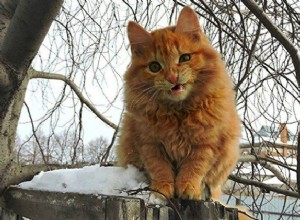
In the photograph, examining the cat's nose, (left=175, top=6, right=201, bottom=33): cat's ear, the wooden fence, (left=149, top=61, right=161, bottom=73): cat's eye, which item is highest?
(left=175, top=6, right=201, bottom=33): cat's ear

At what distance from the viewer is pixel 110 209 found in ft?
3.01

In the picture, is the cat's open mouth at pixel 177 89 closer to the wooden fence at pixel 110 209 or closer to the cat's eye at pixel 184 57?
the cat's eye at pixel 184 57

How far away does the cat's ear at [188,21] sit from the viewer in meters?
1.56

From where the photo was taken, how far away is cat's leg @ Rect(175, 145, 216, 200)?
1.30m

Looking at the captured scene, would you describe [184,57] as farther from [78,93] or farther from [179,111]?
[78,93]

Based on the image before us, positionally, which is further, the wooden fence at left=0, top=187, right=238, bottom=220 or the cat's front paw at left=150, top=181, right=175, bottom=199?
the cat's front paw at left=150, top=181, right=175, bottom=199

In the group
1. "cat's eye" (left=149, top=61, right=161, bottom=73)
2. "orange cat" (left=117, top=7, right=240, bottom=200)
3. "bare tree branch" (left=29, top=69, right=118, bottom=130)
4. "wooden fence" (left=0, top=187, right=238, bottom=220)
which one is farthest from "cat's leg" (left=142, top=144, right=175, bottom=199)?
"bare tree branch" (left=29, top=69, right=118, bottom=130)

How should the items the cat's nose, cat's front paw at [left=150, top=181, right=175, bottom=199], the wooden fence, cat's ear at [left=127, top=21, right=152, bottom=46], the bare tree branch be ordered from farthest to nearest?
the bare tree branch < cat's ear at [left=127, top=21, right=152, bottom=46] < the cat's nose < cat's front paw at [left=150, top=181, right=175, bottom=199] < the wooden fence

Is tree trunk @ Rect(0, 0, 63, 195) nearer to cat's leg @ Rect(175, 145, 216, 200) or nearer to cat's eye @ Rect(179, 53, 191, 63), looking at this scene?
cat's eye @ Rect(179, 53, 191, 63)

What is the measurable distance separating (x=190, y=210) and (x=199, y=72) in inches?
24.9

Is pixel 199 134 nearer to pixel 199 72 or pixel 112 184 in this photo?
pixel 199 72

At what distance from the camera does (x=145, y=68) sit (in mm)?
1546

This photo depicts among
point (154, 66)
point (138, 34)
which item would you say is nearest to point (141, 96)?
point (154, 66)

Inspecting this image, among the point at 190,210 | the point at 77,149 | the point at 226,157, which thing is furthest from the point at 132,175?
the point at 77,149
